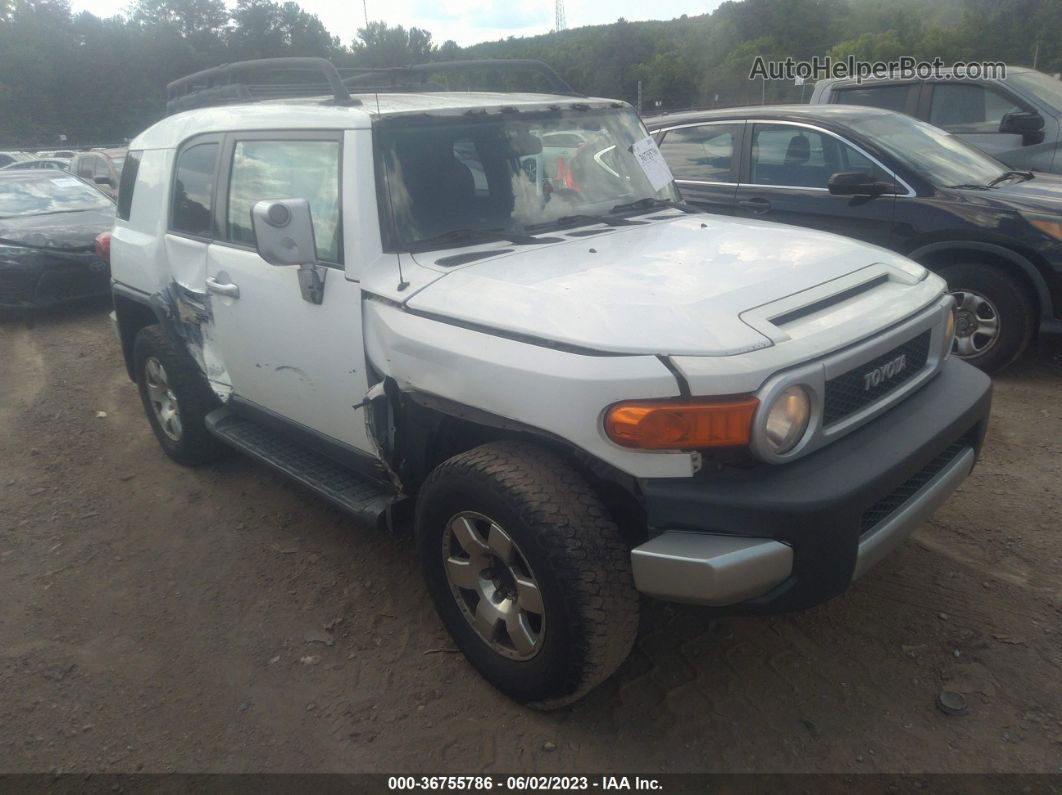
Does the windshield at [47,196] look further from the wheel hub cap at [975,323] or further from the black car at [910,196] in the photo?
the wheel hub cap at [975,323]

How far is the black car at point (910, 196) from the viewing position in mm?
5027

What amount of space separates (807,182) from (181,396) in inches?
170

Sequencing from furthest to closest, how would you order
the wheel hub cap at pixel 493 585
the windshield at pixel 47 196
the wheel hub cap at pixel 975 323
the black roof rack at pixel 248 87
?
the windshield at pixel 47 196
the wheel hub cap at pixel 975 323
the black roof rack at pixel 248 87
the wheel hub cap at pixel 493 585

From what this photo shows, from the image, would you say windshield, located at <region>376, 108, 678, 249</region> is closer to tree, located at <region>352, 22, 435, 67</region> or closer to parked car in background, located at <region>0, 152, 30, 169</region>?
parked car in background, located at <region>0, 152, 30, 169</region>

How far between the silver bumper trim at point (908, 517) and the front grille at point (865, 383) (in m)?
0.33

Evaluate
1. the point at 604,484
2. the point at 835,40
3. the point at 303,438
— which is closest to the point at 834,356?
the point at 604,484

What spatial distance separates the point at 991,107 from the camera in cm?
734

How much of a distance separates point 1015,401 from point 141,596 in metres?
4.90

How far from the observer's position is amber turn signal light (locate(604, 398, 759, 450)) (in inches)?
85.7

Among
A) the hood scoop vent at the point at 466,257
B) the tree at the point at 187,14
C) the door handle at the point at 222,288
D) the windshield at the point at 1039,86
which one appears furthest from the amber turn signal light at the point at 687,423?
the tree at the point at 187,14

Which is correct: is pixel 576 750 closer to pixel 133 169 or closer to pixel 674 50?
pixel 133 169

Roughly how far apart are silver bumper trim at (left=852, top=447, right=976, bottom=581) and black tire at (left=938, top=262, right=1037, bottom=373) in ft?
9.02

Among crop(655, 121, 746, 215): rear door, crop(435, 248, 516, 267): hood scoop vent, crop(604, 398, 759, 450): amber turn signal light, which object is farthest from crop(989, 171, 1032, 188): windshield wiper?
crop(604, 398, 759, 450): amber turn signal light

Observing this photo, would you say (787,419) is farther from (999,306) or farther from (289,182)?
(999,306)
